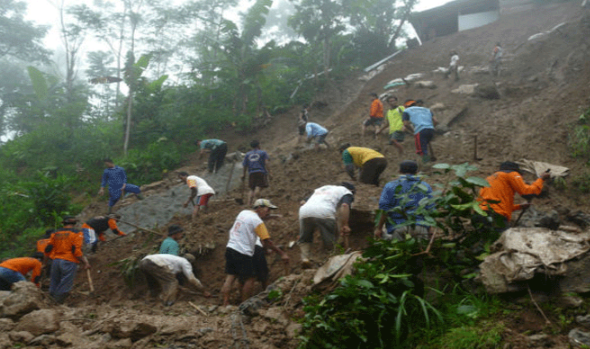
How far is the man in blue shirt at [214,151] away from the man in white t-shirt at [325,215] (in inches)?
261

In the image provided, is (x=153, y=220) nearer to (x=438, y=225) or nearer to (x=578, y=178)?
(x=438, y=225)

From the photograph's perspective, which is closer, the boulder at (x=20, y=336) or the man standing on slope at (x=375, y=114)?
the boulder at (x=20, y=336)

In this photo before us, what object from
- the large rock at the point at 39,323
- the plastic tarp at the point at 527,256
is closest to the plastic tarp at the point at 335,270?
the plastic tarp at the point at 527,256

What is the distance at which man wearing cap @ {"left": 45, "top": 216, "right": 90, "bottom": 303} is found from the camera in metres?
6.10

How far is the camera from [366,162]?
7543 mm

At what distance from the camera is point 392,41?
71.4 feet

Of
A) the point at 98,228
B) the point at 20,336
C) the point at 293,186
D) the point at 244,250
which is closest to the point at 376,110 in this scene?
Result: the point at 293,186

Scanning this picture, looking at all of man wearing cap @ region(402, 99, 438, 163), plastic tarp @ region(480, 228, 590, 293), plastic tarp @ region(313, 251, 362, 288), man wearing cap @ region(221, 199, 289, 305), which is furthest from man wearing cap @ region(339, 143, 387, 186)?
plastic tarp @ region(480, 228, 590, 293)

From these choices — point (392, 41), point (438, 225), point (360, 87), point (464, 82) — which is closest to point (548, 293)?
point (438, 225)

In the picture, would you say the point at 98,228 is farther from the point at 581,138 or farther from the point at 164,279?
the point at 581,138

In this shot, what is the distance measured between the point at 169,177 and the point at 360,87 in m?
9.98

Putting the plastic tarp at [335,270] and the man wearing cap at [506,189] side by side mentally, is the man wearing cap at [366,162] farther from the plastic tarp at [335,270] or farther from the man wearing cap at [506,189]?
the plastic tarp at [335,270]

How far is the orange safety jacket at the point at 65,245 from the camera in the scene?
6145mm

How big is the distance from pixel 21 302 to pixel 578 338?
17.5ft
